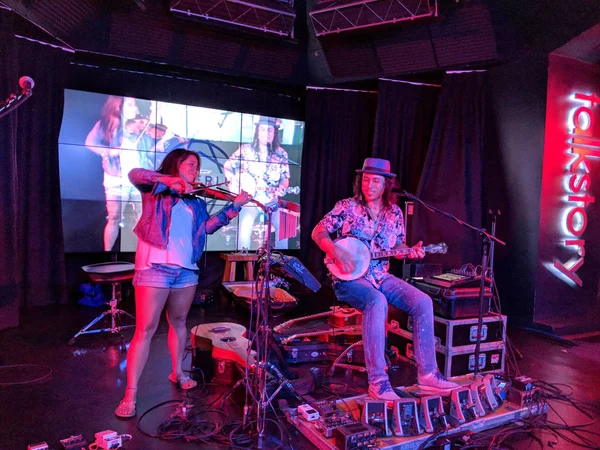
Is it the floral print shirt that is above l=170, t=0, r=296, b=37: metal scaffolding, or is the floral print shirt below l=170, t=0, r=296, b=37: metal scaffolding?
below

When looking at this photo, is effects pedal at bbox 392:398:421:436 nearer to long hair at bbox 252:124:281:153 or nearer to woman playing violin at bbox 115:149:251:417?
woman playing violin at bbox 115:149:251:417

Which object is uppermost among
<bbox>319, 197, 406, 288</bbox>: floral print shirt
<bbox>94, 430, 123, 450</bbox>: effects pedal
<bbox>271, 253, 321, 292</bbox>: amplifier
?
<bbox>319, 197, 406, 288</bbox>: floral print shirt

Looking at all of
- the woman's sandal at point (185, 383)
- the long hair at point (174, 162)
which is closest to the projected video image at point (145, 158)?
the woman's sandal at point (185, 383)

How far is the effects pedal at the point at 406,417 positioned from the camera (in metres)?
2.71

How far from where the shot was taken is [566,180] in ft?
18.4

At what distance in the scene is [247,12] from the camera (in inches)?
241

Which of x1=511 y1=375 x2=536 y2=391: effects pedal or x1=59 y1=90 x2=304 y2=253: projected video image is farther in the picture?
x1=59 y1=90 x2=304 y2=253: projected video image

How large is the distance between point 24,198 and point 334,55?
4.71 m

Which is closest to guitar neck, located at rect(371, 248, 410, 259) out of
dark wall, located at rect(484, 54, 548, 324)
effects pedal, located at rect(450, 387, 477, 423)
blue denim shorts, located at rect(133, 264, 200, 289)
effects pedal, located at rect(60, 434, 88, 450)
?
effects pedal, located at rect(450, 387, 477, 423)

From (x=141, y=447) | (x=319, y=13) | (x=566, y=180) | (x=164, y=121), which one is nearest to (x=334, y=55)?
(x=319, y=13)

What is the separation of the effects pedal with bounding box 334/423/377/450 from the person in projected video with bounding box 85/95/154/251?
4.86 m

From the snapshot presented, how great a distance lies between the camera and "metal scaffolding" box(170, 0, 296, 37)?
19.2 ft

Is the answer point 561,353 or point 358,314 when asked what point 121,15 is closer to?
point 358,314

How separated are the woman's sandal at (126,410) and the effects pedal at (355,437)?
135 centimetres
